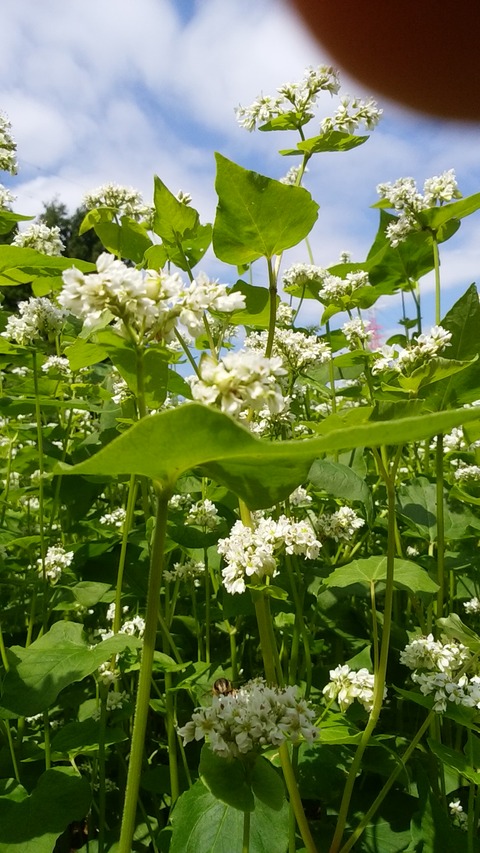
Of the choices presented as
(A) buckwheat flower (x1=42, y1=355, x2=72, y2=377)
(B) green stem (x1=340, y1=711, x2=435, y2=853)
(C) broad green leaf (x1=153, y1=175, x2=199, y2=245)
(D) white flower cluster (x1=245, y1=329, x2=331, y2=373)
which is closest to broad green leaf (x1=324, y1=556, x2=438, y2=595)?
(B) green stem (x1=340, y1=711, x2=435, y2=853)

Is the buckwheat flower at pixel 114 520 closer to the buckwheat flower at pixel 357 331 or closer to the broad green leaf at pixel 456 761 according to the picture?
the buckwheat flower at pixel 357 331

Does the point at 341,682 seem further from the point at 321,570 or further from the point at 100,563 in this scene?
the point at 100,563

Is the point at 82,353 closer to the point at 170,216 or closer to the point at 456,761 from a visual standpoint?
the point at 170,216

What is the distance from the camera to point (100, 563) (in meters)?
2.95

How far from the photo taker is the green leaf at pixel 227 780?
121cm

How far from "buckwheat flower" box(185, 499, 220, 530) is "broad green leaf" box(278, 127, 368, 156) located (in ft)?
4.90

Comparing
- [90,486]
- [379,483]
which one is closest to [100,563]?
[90,486]

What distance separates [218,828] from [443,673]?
73 cm

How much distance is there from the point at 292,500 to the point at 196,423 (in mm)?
1546

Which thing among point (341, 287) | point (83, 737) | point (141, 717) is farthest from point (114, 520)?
point (141, 717)

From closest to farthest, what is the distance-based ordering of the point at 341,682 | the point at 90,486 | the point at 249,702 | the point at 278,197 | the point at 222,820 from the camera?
the point at 249,702 → the point at 222,820 → the point at 278,197 → the point at 341,682 → the point at 90,486

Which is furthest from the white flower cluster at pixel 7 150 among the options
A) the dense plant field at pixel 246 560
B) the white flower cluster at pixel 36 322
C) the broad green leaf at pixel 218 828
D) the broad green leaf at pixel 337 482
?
the broad green leaf at pixel 218 828

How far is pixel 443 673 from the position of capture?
5.88 feet

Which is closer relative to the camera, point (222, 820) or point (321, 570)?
point (222, 820)
